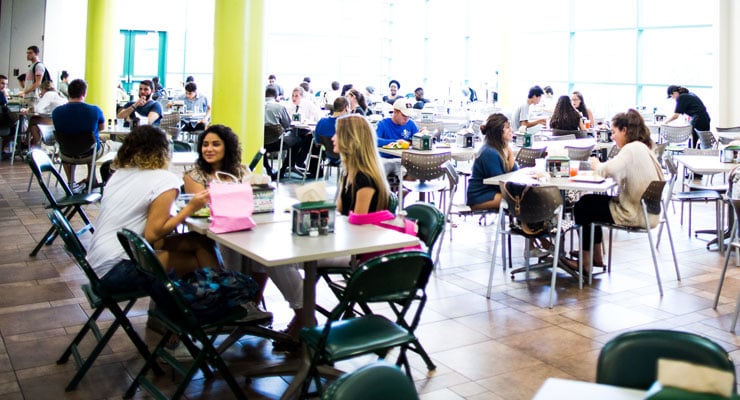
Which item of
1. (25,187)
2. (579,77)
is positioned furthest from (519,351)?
(579,77)

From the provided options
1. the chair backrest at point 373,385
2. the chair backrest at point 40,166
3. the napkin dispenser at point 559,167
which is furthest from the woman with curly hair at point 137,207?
the napkin dispenser at point 559,167

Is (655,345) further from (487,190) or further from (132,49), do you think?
(132,49)

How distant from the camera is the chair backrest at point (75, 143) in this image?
7684 mm

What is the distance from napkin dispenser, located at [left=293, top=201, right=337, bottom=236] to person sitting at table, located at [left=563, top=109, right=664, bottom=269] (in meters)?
2.61

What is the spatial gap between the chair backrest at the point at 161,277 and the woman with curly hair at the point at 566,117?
22.3 feet

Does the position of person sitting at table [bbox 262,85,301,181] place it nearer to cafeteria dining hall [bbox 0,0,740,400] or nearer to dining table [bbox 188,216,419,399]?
cafeteria dining hall [bbox 0,0,740,400]

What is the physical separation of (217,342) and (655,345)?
2.69 meters

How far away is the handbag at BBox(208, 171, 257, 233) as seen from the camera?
3.53 m

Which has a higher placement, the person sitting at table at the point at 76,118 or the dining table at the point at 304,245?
the person sitting at table at the point at 76,118

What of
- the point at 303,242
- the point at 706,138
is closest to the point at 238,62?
the point at 303,242

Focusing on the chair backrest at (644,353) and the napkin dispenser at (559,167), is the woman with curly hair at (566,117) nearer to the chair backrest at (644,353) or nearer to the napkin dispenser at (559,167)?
the napkin dispenser at (559,167)

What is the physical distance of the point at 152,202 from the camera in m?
3.78

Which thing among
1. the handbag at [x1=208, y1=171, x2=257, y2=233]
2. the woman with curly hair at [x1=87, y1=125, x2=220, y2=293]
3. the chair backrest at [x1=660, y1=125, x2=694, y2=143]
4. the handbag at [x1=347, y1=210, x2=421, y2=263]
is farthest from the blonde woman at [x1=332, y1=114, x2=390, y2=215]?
the chair backrest at [x1=660, y1=125, x2=694, y2=143]

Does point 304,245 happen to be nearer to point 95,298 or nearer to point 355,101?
point 95,298
